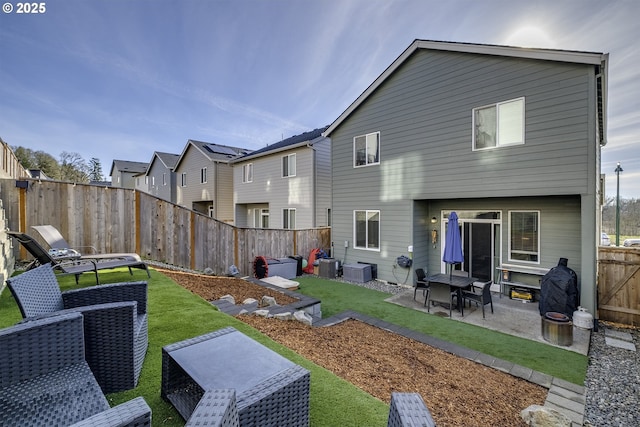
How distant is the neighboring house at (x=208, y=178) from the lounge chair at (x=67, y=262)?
13628 millimetres

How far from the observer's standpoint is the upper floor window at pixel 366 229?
1012 cm

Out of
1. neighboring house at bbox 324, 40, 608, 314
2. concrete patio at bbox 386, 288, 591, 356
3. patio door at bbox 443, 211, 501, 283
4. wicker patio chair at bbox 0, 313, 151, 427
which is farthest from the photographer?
patio door at bbox 443, 211, 501, 283

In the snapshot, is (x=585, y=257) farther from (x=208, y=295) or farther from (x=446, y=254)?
(x=208, y=295)

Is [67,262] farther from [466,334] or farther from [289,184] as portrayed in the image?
[289,184]

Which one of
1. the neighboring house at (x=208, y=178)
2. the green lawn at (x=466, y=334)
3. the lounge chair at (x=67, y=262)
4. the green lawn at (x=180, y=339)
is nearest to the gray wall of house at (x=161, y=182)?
the neighboring house at (x=208, y=178)

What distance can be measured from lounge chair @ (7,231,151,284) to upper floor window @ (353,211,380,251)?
7.01 m

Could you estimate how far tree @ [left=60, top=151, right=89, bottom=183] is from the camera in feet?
121

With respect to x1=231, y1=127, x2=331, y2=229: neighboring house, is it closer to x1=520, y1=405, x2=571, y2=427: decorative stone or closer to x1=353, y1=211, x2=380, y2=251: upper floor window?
x1=353, y1=211, x2=380, y2=251: upper floor window

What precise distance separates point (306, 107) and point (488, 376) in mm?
19527

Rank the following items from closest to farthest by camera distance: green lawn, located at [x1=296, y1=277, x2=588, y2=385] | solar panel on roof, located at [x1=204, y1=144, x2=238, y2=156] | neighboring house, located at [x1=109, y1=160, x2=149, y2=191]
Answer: green lawn, located at [x1=296, y1=277, x2=588, y2=385], solar panel on roof, located at [x1=204, y1=144, x2=238, y2=156], neighboring house, located at [x1=109, y1=160, x2=149, y2=191]

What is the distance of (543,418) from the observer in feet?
9.62

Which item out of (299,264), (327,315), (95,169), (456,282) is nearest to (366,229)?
(299,264)

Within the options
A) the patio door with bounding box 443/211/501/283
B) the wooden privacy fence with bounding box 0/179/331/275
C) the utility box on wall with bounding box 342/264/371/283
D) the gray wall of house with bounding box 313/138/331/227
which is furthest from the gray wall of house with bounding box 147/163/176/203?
the patio door with bounding box 443/211/501/283

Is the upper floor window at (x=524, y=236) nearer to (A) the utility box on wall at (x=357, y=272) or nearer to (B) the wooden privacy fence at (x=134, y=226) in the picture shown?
(A) the utility box on wall at (x=357, y=272)
